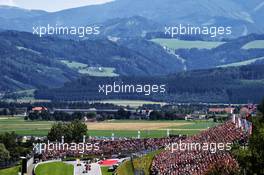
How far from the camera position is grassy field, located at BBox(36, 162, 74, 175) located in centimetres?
5596

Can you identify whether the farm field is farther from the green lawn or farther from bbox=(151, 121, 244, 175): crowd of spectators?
the green lawn

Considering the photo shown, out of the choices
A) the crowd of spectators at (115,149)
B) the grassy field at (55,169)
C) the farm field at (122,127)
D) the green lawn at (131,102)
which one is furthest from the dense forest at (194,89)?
the grassy field at (55,169)

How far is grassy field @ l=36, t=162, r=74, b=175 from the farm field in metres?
27.6

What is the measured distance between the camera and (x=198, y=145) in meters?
52.4

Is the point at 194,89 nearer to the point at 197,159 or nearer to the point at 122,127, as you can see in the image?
the point at 122,127

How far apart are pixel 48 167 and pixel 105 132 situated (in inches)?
1669

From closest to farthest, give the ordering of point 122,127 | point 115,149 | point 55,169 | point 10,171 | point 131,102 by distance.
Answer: point 10,171, point 55,169, point 115,149, point 122,127, point 131,102

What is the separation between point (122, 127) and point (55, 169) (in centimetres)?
4889

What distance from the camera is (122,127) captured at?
108000 millimetres

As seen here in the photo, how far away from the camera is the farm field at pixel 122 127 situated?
96188mm

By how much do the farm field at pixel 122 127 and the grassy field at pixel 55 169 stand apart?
27555mm

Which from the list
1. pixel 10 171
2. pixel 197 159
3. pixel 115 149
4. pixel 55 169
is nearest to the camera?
pixel 197 159

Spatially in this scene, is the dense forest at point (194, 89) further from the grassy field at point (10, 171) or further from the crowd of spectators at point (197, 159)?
the crowd of spectators at point (197, 159)

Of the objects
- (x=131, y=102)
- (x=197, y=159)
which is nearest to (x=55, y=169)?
(x=197, y=159)
